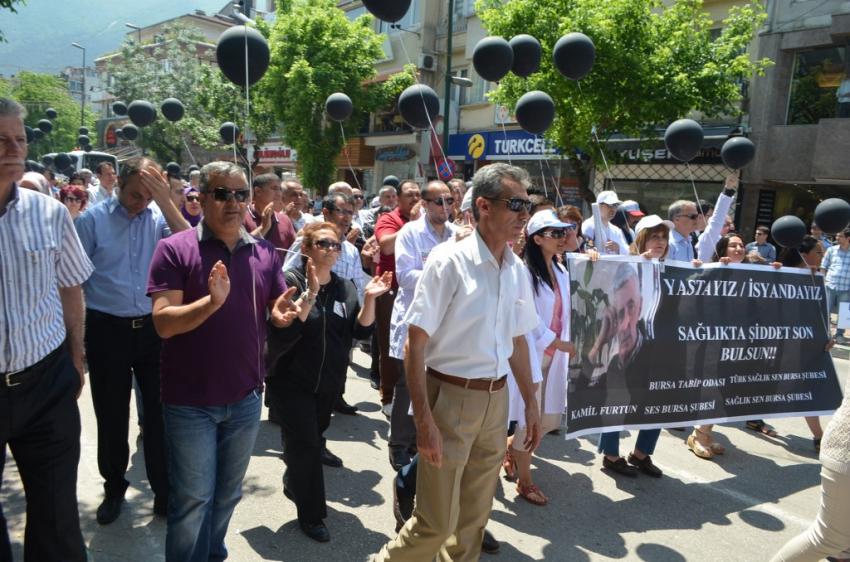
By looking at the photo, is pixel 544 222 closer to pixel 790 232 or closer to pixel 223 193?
pixel 223 193

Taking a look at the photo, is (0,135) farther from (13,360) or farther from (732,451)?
(732,451)

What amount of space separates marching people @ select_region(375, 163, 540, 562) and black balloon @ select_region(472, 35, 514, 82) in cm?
399

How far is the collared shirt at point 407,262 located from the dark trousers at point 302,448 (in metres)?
1.40

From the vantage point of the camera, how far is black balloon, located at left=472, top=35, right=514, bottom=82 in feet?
21.1

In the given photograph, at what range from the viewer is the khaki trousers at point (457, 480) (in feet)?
8.87

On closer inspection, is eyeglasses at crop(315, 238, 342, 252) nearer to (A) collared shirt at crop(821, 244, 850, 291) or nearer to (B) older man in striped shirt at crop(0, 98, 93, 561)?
(B) older man in striped shirt at crop(0, 98, 93, 561)

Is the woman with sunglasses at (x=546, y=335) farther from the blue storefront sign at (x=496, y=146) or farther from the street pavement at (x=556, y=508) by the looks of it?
the blue storefront sign at (x=496, y=146)

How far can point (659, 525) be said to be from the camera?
156 inches

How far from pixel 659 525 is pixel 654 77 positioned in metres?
Answer: 11.4

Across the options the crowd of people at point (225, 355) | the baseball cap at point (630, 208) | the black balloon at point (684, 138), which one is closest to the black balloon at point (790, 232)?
the black balloon at point (684, 138)

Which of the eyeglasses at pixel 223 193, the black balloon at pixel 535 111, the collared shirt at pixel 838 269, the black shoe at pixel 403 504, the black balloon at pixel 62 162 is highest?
the black balloon at pixel 535 111

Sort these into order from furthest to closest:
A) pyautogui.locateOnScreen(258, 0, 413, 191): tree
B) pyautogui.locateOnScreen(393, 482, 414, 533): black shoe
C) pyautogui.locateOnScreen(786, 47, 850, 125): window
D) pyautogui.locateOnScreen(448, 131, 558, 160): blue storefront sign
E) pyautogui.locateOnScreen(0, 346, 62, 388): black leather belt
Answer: pyautogui.locateOnScreen(258, 0, 413, 191): tree < pyautogui.locateOnScreen(448, 131, 558, 160): blue storefront sign < pyautogui.locateOnScreen(786, 47, 850, 125): window < pyautogui.locateOnScreen(393, 482, 414, 533): black shoe < pyautogui.locateOnScreen(0, 346, 62, 388): black leather belt

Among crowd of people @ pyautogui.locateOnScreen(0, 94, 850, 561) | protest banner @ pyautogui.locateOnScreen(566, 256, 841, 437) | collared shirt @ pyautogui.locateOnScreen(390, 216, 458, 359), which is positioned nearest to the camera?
crowd of people @ pyautogui.locateOnScreen(0, 94, 850, 561)

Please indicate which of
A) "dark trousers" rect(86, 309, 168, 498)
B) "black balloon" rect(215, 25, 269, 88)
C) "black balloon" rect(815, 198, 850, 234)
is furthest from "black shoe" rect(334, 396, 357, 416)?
"black balloon" rect(815, 198, 850, 234)
